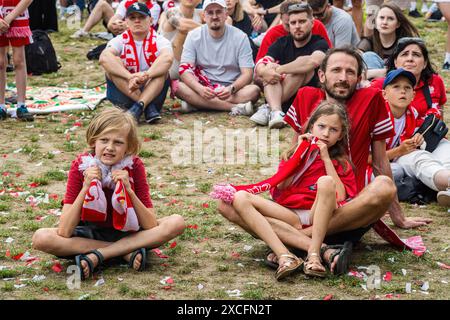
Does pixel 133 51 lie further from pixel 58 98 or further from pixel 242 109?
pixel 58 98

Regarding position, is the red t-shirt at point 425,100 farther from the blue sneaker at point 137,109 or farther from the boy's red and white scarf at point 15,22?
the boy's red and white scarf at point 15,22

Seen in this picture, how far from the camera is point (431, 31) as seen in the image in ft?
44.6

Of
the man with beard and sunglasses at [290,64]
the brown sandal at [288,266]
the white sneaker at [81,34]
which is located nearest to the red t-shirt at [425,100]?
the man with beard and sunglasses at [290,64]

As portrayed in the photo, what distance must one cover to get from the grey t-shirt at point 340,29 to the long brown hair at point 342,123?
4.11 metres

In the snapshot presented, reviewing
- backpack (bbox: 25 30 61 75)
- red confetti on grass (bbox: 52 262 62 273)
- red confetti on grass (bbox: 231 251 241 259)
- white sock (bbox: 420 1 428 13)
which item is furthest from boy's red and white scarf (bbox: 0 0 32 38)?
white sock (bbox: 420 1 428 13)

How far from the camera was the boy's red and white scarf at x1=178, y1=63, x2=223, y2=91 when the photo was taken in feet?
29.6

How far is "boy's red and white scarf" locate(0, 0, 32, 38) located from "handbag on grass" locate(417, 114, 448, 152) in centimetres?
417

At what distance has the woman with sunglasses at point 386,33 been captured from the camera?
8516 millimetres

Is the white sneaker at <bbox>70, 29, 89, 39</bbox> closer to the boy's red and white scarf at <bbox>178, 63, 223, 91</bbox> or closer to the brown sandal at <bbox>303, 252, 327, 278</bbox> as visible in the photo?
the boy's red and white scarf at <bbox>178, 63, 223, 91</bbox>
